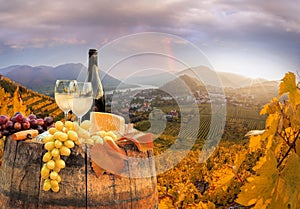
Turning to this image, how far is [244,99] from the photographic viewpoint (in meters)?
3.79

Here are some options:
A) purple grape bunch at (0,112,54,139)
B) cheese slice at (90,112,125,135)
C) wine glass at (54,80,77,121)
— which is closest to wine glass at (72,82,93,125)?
wine glass at (54,80,77,121)

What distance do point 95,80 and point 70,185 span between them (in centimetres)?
169

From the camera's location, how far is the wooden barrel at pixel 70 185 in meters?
1.90

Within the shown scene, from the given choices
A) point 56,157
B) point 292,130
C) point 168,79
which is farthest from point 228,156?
point 292,130

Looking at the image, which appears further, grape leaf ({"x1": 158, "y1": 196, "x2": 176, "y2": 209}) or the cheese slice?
grape leaf ({"x1": 158, "y1": 196, "x2": 176, "y2": 209})

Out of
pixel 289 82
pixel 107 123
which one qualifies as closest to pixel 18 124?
pixel 107 123

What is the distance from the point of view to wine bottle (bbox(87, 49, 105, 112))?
3270mm

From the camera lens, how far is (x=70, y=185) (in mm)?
1899

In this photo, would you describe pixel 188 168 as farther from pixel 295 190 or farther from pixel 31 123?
pixel 295 190

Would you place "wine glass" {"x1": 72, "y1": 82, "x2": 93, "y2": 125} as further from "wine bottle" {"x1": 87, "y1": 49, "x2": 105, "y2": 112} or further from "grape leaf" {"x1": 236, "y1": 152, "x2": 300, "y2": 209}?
"grape leaf" {"x1": 236, "y1": 152, "x2": 300, "y2": 209}

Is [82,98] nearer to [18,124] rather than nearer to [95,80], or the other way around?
[18,124]

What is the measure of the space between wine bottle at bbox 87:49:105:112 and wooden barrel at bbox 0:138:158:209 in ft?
4.61

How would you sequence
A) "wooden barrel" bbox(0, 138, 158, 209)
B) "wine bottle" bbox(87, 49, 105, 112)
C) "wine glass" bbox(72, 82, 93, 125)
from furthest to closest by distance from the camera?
1. "wine bottle" bbox(87, 49, 105, 112)
2. "wine glass" bbox(72, 82, 93, 125)
3. "wooden barrel" bbox(0, 138, 158, 209)

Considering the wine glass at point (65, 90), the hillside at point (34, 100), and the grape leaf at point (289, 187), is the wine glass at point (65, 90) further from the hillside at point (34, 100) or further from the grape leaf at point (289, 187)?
the hillside at point (34, 100)
